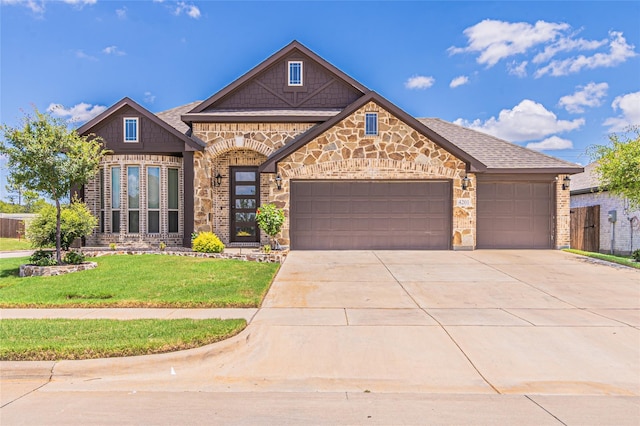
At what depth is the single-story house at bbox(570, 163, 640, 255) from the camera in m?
17.1

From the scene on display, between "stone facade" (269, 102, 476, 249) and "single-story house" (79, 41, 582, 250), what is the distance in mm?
35

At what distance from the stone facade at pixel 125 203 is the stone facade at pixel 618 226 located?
1690 centimetres

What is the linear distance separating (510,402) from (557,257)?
35.9ft

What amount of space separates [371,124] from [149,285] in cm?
909

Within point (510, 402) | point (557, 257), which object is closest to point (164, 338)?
point (510, 402)

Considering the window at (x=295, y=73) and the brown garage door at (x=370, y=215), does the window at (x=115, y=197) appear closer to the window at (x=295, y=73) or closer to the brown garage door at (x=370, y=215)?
the brown garage door at (x=370, y=215)

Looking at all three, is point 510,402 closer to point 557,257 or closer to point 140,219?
point 557,257

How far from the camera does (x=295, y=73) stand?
16.7m

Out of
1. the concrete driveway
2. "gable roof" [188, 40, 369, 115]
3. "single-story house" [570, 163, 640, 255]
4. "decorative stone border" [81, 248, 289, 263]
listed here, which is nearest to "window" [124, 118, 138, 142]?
"gable roof" [188, 40, 369, 115]

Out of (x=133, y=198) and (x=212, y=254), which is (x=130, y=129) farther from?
(x=212, y=254)

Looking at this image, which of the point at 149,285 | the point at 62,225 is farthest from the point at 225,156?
the point at 149,285

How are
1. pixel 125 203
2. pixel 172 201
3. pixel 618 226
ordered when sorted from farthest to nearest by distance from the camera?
pixel 618 226, pixel 172 201, pixel 125 203

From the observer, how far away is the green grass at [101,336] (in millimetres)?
5195

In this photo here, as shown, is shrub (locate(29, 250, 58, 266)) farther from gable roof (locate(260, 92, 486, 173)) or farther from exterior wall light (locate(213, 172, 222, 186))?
gable roof (locate(260, 92, 486, 173))
